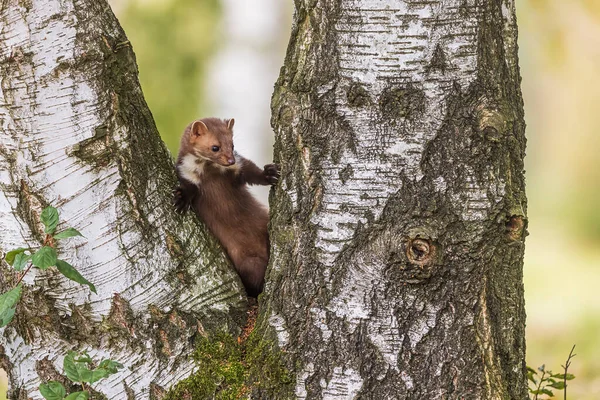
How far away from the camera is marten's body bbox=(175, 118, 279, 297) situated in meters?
3.69

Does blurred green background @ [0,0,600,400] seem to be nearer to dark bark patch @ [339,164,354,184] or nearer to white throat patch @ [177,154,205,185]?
white throat patch @ [177,154,205,185]

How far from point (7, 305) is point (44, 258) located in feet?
0.63

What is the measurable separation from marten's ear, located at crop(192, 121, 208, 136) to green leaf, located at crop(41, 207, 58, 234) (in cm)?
187

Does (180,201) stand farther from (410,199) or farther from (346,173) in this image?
(410,199)

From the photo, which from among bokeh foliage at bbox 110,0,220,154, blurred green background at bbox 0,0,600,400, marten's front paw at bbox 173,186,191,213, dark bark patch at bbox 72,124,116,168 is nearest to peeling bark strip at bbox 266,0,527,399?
marten's front paw at bbox 173,186,191,213

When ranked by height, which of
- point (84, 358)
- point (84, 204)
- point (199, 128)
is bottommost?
point (84, 358)

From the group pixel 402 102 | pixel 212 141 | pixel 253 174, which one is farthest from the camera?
pixel 212 141

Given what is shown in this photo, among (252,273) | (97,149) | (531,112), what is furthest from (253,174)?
(531,112)

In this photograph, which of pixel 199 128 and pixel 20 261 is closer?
pixel 20 261

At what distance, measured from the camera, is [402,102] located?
7.93ft

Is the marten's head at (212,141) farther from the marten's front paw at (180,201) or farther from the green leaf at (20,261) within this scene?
the green leaf at (20,261)

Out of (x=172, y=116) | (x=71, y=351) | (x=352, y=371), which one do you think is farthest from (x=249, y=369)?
(x=172, y=116)

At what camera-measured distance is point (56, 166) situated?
102 inches

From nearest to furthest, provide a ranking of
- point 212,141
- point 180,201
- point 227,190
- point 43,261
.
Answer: point 43,261, point 180,201, point 227,190, point 212,141
